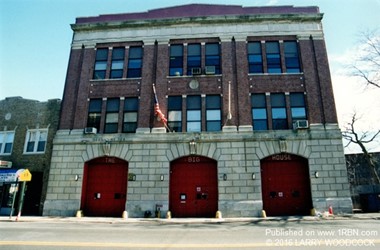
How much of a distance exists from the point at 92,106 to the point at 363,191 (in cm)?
2483

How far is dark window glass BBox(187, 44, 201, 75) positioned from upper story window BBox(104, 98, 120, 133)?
645 centimetres

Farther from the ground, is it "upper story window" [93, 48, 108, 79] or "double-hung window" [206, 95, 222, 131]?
"upper story window" [93, 48, 108, 79]

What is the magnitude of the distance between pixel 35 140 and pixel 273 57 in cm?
2057

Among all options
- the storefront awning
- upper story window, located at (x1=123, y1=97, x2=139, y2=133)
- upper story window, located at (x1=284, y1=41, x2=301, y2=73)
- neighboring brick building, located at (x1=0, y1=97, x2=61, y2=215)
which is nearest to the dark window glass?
upper story window, located at (x1=123, y1=97, x2=139, y2=133)

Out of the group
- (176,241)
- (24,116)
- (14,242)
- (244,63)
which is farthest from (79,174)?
(244,63)

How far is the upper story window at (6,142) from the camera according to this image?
2108cm

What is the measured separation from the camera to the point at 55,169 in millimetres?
19141

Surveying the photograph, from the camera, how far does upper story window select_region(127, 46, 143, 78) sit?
69.6ft

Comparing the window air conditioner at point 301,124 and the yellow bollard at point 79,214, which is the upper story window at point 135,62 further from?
the window air conditioner at point 301,124

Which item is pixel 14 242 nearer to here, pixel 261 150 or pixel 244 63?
pixel 261 150

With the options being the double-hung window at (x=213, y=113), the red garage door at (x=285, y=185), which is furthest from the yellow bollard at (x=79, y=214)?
the red garage door at (x=285, y=185)

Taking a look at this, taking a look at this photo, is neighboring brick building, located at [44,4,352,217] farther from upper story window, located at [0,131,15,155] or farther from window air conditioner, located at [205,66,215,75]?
upper story window, located at [0,131,15,155]

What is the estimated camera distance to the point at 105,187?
1895cm

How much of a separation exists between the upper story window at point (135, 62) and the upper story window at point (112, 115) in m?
2.53
